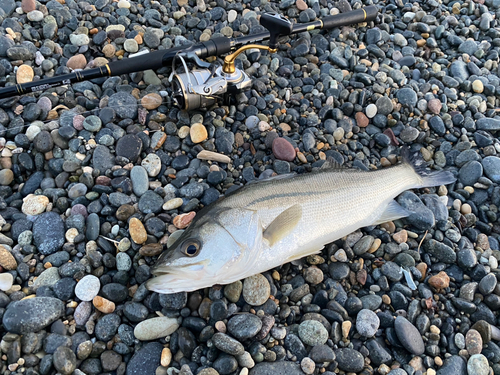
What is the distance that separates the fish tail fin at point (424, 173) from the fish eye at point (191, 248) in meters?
2.37

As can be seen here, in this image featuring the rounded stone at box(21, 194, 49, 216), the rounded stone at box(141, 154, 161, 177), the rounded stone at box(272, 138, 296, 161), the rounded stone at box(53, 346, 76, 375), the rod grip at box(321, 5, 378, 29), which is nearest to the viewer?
the rounded stone at box(53, 346, 76, 375)

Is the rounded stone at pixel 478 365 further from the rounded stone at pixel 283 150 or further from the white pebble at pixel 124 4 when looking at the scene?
the white pebble at pixel 124 4

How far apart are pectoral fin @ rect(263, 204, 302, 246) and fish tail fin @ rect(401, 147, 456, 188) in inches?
59.5

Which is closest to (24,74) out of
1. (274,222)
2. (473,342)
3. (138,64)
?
(138,64)

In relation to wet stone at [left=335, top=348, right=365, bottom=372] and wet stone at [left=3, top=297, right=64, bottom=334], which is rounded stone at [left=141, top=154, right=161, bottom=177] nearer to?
wet stone at [left=3, top=297, right=64, bottom=334]

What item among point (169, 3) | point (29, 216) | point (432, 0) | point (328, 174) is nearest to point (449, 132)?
point (328, 174)

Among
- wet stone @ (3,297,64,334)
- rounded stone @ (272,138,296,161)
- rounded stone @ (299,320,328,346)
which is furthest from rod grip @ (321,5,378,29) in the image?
wet stone @ (3,297,64,334)

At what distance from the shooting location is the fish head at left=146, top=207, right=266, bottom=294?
2.60m

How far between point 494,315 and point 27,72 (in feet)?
17.5

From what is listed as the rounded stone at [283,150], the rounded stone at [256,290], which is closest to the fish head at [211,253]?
the rounded stone at [256,290]

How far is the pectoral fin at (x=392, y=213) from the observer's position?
3.37 m

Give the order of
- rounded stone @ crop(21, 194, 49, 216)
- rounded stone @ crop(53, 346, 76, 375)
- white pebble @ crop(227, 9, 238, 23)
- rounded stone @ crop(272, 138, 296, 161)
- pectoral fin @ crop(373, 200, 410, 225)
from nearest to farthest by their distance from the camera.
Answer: rounded stone @ crop(53, 346, 76, 375)
rounded stone @ crop(21, 194, 49, 216)
pectoral fin @ crop(373, 200, 410, 225)
rounded stone @ crop(272, 138, 296, 161)
white pebble @ crop(227, 9, 238, 23)

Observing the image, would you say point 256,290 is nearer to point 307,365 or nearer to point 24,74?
point 307,365

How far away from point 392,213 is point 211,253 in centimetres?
183
